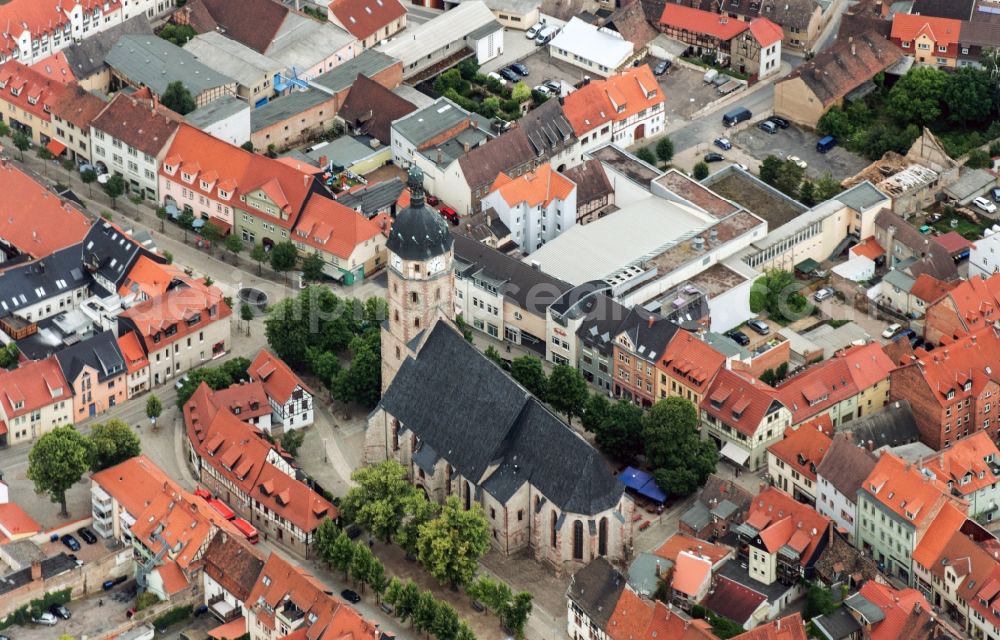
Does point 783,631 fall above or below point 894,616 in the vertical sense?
above

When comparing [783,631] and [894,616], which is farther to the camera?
[894,616]

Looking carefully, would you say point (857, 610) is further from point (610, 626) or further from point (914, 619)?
point (610, 626)

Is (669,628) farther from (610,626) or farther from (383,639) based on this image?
(383,639)

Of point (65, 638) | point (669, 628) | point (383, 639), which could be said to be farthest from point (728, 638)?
point (65, 638)

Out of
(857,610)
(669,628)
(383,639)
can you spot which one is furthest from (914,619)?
(383,639)

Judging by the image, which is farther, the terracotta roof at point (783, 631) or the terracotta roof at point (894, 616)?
the terracotta roof at point (894, 616)

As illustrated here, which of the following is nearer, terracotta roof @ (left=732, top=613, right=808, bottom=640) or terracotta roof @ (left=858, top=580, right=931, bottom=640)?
terracotta roof @ (left=732, top=613, right=808, bottom=640)
